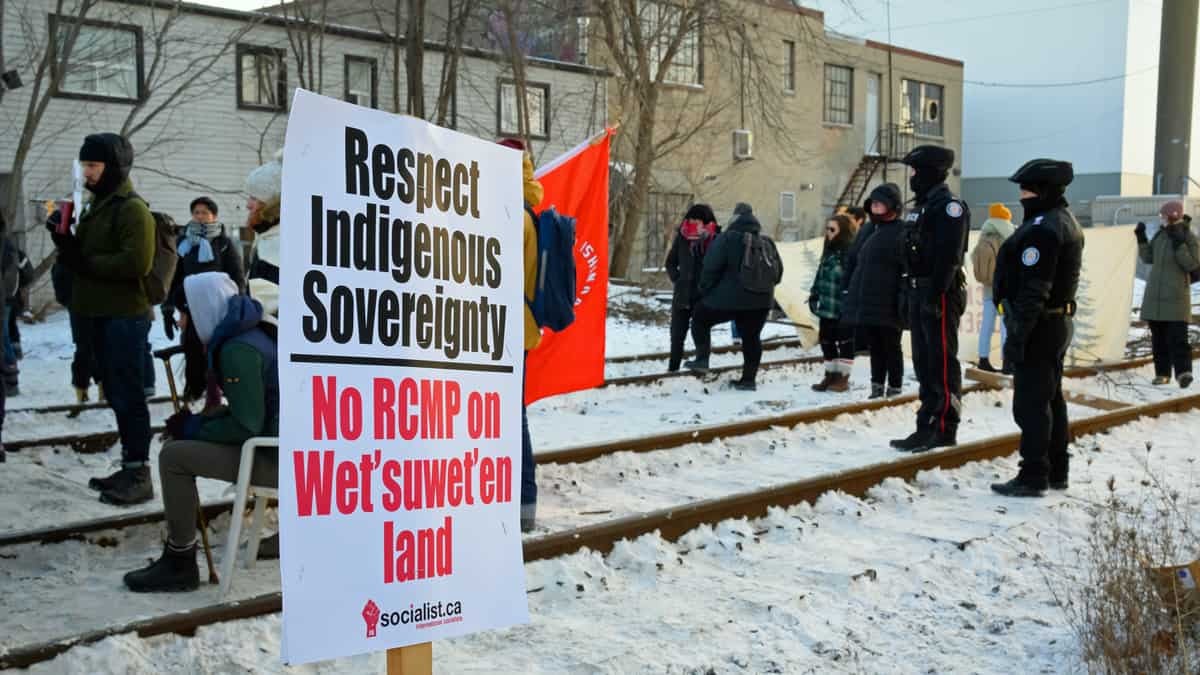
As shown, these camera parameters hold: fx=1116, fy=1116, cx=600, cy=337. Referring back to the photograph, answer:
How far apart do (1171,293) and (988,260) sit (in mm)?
2049

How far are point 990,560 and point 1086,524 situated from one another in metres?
1.04

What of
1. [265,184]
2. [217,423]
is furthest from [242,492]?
[265,184]

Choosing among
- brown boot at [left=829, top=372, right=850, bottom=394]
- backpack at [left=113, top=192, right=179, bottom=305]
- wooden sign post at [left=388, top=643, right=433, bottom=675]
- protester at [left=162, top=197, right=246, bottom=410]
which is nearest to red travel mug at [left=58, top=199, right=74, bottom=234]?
backpack at [left=113, top=192, right=179, bottom=305]

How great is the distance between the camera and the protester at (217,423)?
4.75m

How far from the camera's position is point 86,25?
2019cm

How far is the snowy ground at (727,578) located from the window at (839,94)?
31.4m

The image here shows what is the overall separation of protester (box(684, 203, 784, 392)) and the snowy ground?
2748mm

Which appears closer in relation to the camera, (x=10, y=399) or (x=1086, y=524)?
(x=1086, y=524)

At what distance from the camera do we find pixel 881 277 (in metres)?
9.45

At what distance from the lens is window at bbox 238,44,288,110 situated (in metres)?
23.6

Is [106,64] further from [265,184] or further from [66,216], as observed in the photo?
[265,184]

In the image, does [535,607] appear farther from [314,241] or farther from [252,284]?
[314,241]

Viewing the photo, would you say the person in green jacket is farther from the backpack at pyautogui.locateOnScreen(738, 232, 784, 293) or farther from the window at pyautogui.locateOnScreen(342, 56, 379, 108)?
the window at pyautogui.locateOnScreen(342, 56, 379, 108)

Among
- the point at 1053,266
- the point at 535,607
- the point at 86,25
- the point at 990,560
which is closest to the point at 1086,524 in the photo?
the point at 990,560
